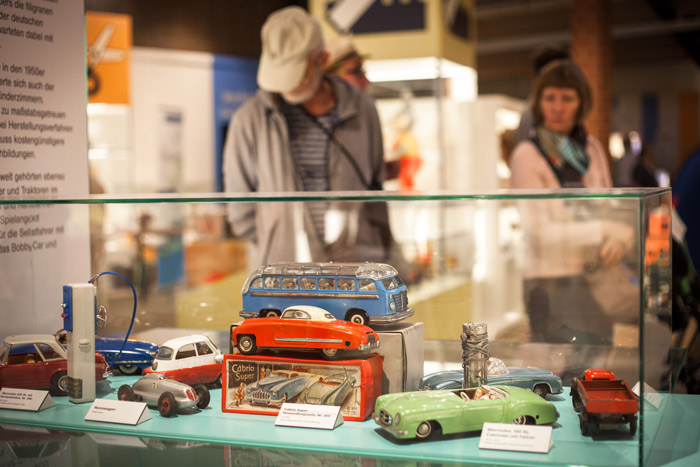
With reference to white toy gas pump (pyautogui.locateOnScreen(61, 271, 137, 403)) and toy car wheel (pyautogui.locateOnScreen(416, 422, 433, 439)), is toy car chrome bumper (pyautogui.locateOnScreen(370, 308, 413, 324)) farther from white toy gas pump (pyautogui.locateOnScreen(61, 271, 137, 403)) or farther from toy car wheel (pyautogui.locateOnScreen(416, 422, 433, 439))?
white toy gas pump (pyautogui.locateOnScreen(61, 271, 137, 403))

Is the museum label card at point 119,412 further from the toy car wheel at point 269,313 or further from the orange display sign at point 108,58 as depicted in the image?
the orange display sign at point 108,58

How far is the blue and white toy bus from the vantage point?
5.33 feet

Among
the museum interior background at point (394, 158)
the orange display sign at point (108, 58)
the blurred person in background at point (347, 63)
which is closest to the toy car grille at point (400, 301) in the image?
the museum interior background at point (394, 158)

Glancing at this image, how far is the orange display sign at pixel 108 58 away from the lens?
20.7ft

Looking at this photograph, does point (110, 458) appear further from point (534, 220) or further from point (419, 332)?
point (534, 220)

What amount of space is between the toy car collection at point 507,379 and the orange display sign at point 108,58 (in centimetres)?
532

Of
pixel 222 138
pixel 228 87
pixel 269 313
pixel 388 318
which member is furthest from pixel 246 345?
pixel 228 87

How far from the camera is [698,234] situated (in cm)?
310

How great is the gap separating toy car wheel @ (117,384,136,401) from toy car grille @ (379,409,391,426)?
551 millimetres

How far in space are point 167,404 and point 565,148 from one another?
88.7 inches

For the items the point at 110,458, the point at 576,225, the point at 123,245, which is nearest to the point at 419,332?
the point at 110,458

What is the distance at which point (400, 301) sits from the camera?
167cm

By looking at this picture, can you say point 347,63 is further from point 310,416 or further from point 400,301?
point 310,416

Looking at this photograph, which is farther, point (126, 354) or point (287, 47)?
point (287, 47)
